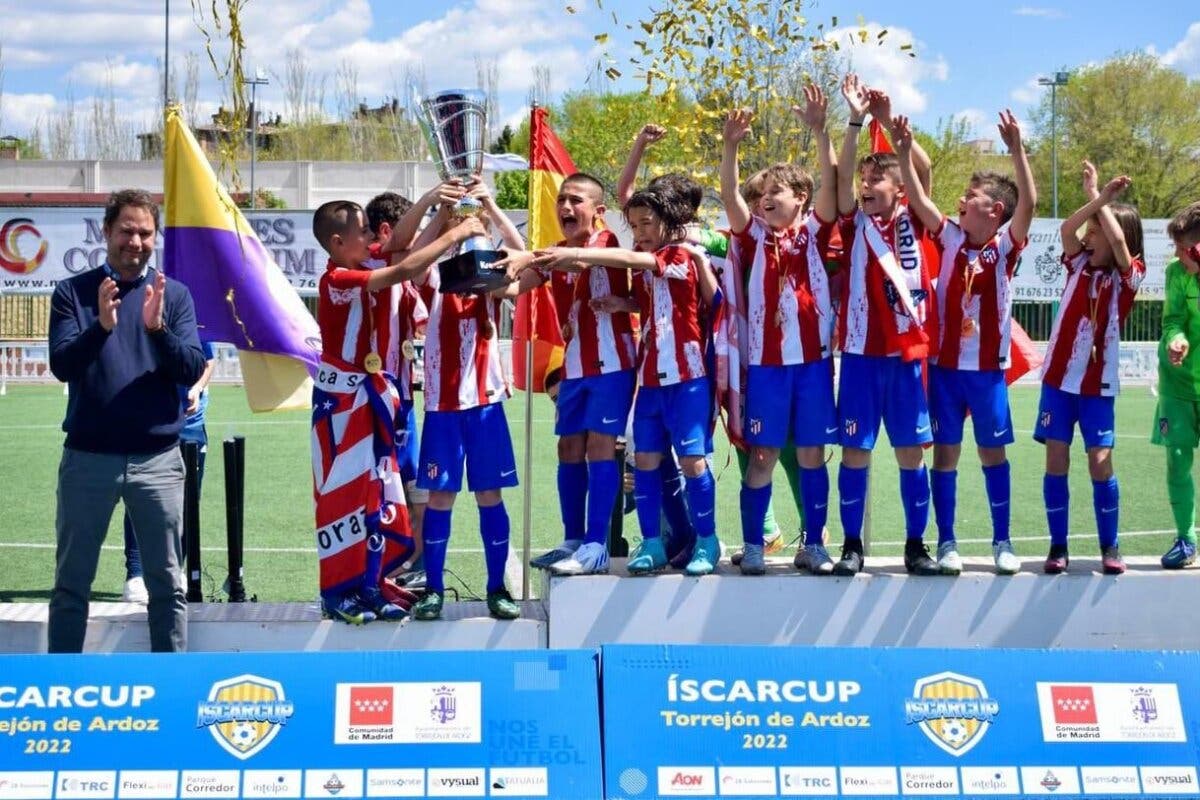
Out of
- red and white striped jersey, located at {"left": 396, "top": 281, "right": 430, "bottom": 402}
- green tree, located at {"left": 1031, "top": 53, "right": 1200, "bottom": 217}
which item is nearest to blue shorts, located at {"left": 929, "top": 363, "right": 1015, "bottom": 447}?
red and white striped jersey, located at {"left": 396, "top": 281, "right": 430, "bottom": 402}

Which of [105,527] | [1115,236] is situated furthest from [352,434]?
[1115,236]

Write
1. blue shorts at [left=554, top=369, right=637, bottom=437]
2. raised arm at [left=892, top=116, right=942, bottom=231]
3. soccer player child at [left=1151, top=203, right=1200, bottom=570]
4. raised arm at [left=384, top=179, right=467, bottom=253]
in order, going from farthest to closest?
1. soccer player child at [left=1151, top=203, right=1200, bottom=570]
2. blue shorts at [left=554, top=369, right=637, bottom=437]
3. raised arm at [left=892, top=116, right=942, bottom=231]
4. raised arm at [left=384, top=179, right=467, bottom=253]

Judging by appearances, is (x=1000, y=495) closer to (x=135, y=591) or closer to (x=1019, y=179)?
(x=1019, y=179)

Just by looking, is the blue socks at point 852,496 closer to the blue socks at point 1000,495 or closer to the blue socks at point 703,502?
the blue socks at point 703,502

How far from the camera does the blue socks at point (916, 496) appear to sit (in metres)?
6.11

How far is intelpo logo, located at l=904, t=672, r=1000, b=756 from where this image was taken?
4461mm

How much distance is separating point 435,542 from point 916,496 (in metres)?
2.12

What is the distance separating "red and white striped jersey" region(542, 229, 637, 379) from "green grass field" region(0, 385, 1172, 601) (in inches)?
25.5

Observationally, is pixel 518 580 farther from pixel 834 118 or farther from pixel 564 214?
pixel 834 118

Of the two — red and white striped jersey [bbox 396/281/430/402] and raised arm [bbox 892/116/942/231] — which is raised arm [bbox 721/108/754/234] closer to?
raised arm [bbox 892/116/942/231]

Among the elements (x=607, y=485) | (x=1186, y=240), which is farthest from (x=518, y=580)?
(x=1186, y=240)

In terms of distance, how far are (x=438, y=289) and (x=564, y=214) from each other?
2.26 ft

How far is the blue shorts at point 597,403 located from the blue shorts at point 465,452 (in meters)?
0.37

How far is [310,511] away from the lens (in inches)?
397
